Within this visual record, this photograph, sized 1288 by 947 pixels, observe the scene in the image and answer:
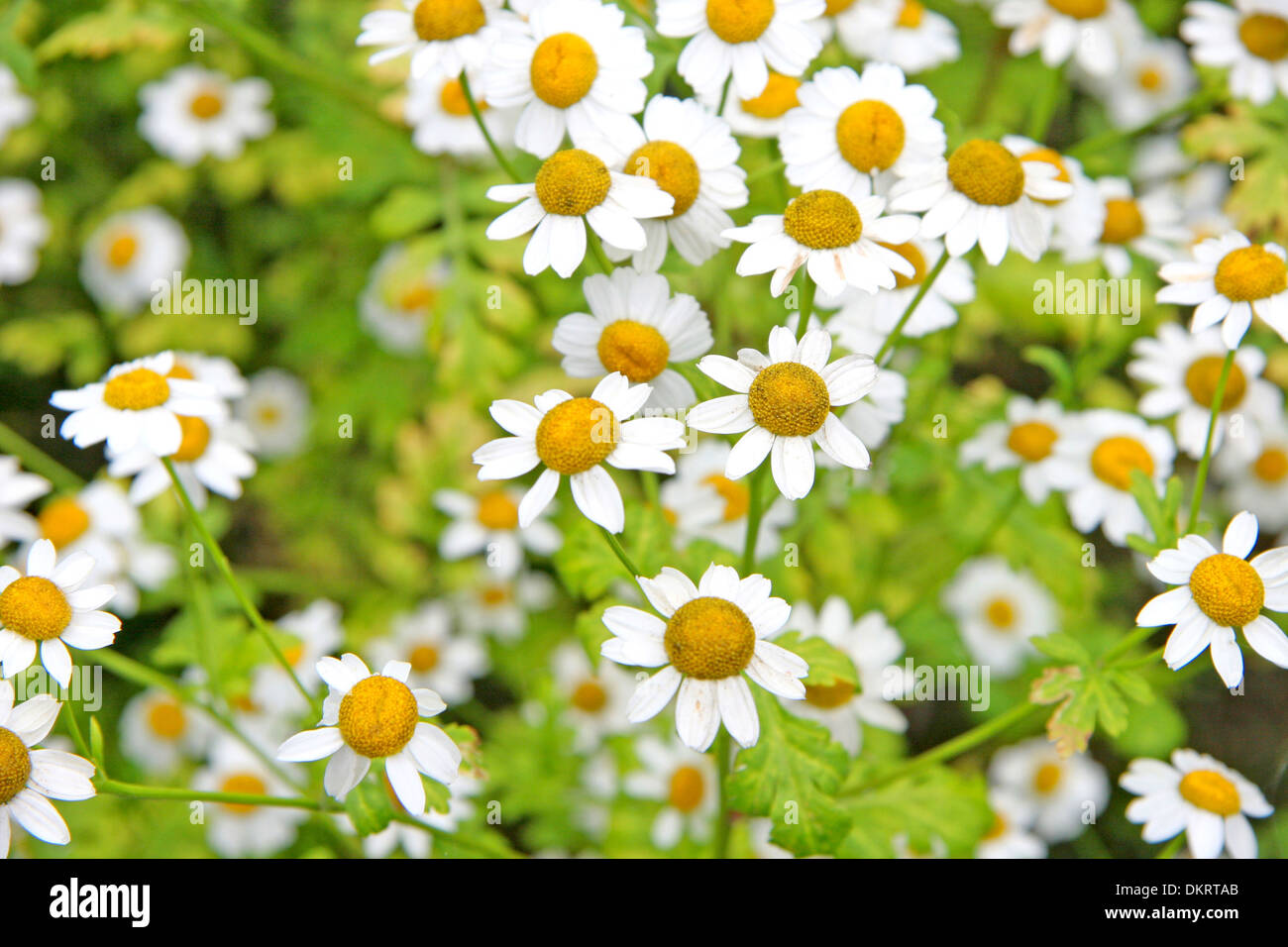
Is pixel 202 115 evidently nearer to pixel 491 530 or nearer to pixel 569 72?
pixel 491 530

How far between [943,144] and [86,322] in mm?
2403

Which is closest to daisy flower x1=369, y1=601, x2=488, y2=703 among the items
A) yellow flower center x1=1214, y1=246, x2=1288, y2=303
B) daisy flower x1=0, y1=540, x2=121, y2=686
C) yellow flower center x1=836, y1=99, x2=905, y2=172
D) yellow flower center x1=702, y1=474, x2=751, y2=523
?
yellow flower center x1=702, y1=474, x2=751, y2=523

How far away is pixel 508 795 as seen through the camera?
2.57 m

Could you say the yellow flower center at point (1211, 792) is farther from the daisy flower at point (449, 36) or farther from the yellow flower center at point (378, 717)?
the daisy flower at point (449, 36)

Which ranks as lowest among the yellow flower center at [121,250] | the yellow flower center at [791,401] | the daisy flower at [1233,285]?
the yellow flower center at [791,401]

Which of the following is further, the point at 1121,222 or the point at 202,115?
the point at 202,115

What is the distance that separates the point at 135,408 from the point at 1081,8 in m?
2.09

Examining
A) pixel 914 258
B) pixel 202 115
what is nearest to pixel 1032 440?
pixel 914 258

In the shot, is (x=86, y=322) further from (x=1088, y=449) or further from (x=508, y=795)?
(x=1088, y=449)

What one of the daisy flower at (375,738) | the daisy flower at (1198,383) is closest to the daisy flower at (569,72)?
the daisy flower at (375,738)

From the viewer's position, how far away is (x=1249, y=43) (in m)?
2.35

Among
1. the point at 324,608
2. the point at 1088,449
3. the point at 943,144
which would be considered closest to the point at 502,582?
the point at 324,608

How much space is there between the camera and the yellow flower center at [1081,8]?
234cm
